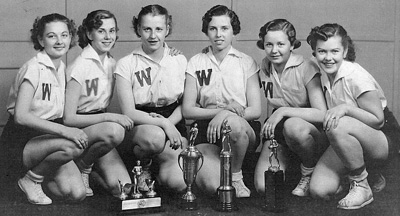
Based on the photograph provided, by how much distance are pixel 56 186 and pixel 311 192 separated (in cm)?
89

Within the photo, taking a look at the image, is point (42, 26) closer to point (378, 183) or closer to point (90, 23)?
point (90, 23)

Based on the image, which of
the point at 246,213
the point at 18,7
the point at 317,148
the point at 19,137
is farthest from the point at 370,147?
the point at 18,7

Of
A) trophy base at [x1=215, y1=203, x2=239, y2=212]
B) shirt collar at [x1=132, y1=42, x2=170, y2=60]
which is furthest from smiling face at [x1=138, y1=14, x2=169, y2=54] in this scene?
trophy base at [x1=215, y1=203, x2=239, y2=212]

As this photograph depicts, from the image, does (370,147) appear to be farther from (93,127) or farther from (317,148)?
(93,127)

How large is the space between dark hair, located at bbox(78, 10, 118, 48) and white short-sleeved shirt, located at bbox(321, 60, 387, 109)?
83 centimetres

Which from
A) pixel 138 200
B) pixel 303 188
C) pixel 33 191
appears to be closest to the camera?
pixel 138 200

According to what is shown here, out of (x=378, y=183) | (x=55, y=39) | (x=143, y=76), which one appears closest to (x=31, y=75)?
(x=55, y=39)

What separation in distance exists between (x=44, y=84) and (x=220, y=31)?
657mm

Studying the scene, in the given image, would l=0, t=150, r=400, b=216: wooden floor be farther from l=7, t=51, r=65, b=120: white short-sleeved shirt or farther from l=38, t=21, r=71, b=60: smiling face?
l=38, t=21, r=71, b=60: smiling face

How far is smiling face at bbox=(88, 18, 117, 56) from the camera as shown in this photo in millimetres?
1896

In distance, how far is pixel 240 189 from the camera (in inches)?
72.8

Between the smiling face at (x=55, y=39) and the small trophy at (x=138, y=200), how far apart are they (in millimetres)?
523

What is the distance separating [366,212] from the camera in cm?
166

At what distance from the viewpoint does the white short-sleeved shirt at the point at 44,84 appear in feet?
5.83
